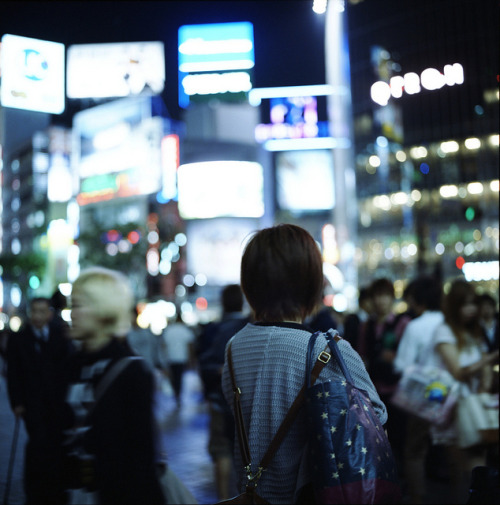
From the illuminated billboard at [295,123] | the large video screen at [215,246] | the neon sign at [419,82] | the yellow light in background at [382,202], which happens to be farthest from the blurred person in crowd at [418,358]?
the yellow light in background at [382,202]

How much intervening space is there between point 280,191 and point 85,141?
18.8 meters

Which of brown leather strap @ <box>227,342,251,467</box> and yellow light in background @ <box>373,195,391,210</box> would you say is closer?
brown leather strap @ <box>227,342,251,467</box>

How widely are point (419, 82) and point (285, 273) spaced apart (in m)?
9.61

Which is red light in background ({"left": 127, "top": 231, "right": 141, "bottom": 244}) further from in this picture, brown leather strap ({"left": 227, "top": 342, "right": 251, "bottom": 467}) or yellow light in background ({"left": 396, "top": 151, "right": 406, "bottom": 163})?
brown leather strap ({"left": 227, "top": 342, "right": 251, "bottom": 467})

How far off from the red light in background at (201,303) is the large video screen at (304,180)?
39.0 ft

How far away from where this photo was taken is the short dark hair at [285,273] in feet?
7.66

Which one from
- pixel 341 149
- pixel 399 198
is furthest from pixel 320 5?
pixel 399 198

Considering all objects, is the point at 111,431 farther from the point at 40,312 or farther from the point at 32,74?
the point at 32,74

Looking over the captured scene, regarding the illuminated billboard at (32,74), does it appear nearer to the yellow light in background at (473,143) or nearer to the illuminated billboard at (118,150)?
the yellow light in background at (473,143)

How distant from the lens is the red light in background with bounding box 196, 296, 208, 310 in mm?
62594

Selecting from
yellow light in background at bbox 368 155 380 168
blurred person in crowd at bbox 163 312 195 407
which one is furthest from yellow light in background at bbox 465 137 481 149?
blurred person in crowd at bbox 163 312 195 407

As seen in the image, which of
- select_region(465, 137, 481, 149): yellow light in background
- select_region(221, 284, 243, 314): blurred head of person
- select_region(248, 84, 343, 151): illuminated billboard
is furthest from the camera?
select_region(248, 84, 343, 151): illuminated billboard

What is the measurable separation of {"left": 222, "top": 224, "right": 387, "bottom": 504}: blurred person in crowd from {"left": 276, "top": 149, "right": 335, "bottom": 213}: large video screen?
55490 mm

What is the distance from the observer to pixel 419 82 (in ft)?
36.3
